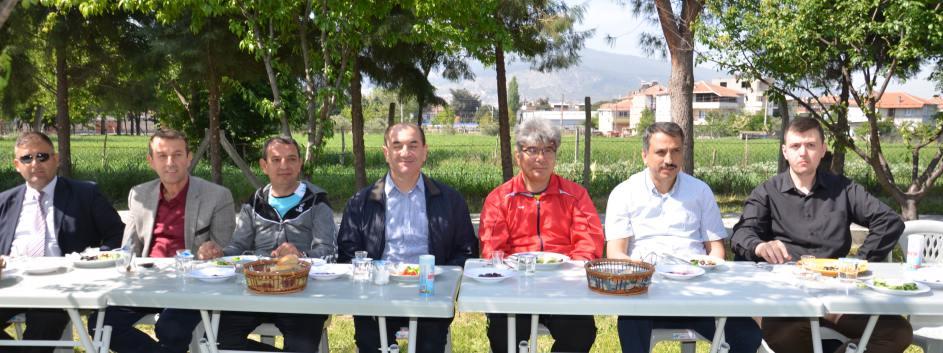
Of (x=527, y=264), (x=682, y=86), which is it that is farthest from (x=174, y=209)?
(x=682, y=86)

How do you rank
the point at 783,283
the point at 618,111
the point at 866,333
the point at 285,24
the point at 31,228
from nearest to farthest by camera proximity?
the point at 866,333 → the point at 783,283 → the point at 31,228 → the point at 285,24 → the point at 618,111

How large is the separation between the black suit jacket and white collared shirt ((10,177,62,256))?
0.06 feet

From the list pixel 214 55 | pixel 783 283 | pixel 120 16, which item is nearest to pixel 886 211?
pixel 783 283

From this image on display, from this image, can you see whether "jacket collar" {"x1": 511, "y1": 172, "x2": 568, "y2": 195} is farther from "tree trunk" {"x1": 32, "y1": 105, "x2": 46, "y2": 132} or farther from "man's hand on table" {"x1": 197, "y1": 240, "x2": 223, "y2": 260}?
"tree trunk" {"x1": 32, "y1": 105, "x2": 46, "y2": 132}

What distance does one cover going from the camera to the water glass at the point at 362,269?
279 centimetres

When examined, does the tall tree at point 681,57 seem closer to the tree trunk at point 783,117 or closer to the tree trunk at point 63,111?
the tree trunk at point 783,117

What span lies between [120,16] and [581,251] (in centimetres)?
850

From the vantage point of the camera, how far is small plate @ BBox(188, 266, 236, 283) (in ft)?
9.08

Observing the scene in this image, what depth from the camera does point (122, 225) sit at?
13.1 feet

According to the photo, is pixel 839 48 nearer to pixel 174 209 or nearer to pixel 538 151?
pixel 538 151

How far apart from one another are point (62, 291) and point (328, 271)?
1027mm

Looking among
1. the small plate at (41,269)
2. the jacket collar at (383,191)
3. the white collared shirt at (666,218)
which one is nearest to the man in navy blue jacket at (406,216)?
the jacket collar at (383,191)

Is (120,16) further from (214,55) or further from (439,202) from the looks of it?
(439,202)

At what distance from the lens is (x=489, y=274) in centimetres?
277
